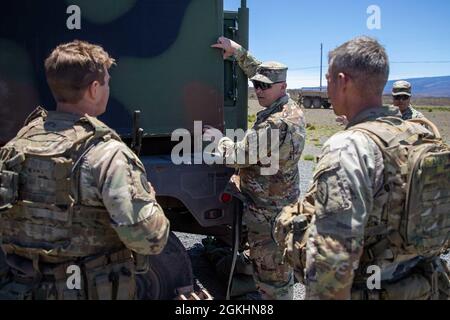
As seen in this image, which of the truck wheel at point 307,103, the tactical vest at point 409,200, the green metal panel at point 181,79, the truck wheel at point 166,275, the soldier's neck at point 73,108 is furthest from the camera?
the truck wheel at point 307,103

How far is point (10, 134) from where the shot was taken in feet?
9.79

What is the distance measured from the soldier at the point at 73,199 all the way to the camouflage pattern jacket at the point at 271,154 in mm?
1434

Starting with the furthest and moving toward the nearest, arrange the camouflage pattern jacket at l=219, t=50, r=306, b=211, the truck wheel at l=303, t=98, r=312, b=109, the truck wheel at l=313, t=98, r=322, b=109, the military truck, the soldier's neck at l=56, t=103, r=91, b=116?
1. the truck wheel at l=303, t=98, r=312, b=109
2. the truck wheel at l=313, t=98, r=322, b=109
3. the military truck
4. the camouflage pattern jacket at l=219, t=50, r=306, b=211
5. the soldier's neck at l=56, t=103, r=91, b=116

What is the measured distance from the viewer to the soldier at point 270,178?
342 centimetres

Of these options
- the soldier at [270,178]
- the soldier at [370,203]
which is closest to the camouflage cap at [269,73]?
the soldier at [270,178]

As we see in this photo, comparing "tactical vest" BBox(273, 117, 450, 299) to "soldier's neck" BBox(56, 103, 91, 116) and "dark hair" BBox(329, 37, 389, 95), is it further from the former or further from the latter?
"soldier's neck" BBox(56, 103, 91, 116)

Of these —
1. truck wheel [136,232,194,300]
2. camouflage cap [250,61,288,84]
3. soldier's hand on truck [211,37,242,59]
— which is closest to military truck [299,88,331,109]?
camouflage cap [250,61,288,84]

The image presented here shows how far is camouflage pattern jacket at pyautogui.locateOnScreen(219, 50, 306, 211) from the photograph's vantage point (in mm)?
3336

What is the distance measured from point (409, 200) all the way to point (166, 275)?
5.60 ft

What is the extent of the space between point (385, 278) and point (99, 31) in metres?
2.34

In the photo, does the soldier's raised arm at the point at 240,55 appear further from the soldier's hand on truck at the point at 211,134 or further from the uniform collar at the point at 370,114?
the uniform collar at the point at 370,114

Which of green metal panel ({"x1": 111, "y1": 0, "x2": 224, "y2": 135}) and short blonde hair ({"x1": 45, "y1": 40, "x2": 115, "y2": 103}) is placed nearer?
short blonde hair ({"x1": 45, "y1": 40, "x2": 115, "y2": 103})

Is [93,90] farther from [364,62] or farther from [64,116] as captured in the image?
[364,62]
